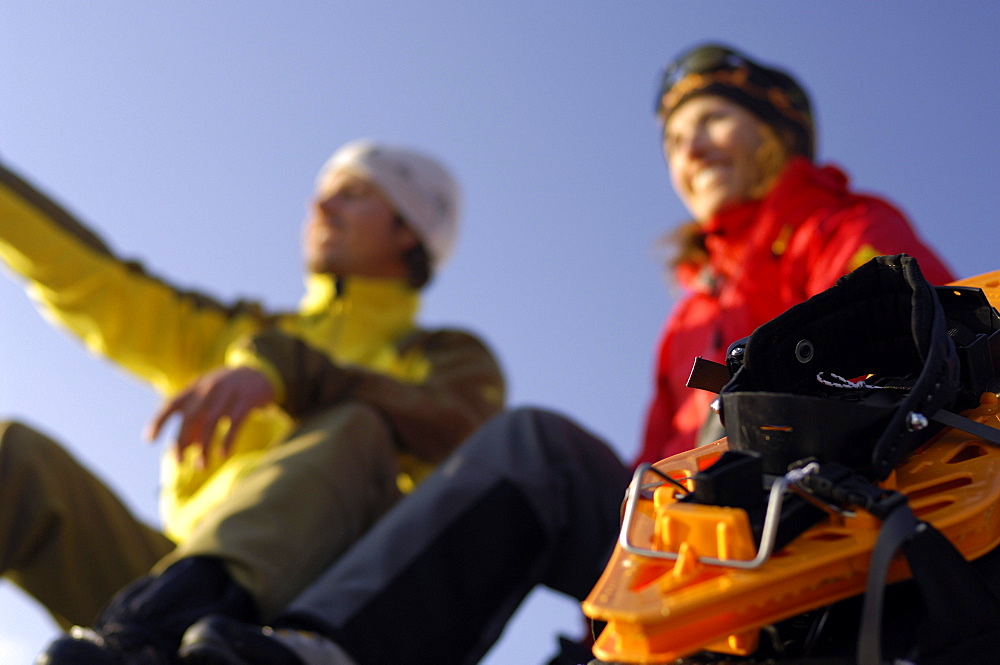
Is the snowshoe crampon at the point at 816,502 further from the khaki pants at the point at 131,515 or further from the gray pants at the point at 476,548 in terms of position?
the khaki pants at the point at 131,515

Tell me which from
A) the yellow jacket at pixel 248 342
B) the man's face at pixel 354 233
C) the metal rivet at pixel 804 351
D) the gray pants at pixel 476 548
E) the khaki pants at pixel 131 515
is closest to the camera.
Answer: the metal rivet at pixel 804 351

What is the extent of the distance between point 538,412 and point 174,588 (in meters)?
0.85

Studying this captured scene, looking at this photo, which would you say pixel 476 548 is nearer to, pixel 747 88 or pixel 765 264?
pixel 765 264

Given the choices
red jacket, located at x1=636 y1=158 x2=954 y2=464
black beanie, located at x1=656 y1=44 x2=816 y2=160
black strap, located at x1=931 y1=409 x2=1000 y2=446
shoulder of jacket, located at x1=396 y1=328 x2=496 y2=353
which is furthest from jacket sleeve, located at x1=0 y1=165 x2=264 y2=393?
black strap, located at x1=931 y1=409 x2=1000 y2=446

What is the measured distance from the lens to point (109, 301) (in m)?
3.45

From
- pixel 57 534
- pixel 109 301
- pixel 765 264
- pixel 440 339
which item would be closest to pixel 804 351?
pixel 765 264

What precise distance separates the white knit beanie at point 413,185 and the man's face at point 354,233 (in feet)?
0.14

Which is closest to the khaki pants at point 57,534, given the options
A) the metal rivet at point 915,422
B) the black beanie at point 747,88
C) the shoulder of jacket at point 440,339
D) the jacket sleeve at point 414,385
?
the jacket sleeve at point 414,385

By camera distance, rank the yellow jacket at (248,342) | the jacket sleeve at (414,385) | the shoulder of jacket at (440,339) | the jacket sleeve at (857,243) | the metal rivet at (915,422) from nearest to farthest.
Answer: the metal rivet at (915,422) → the jacket sleeve at (857,243) → the jacket sleeve at (414,385) → the yellow jacket at (248,342) → the shoulder of jacket at (440,339)

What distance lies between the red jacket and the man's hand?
1080mm

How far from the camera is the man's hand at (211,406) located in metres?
2.18

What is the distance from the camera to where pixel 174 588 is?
5.30 ft

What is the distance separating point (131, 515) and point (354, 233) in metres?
1.64

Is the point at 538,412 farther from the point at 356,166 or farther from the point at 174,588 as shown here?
the point at 356,166
